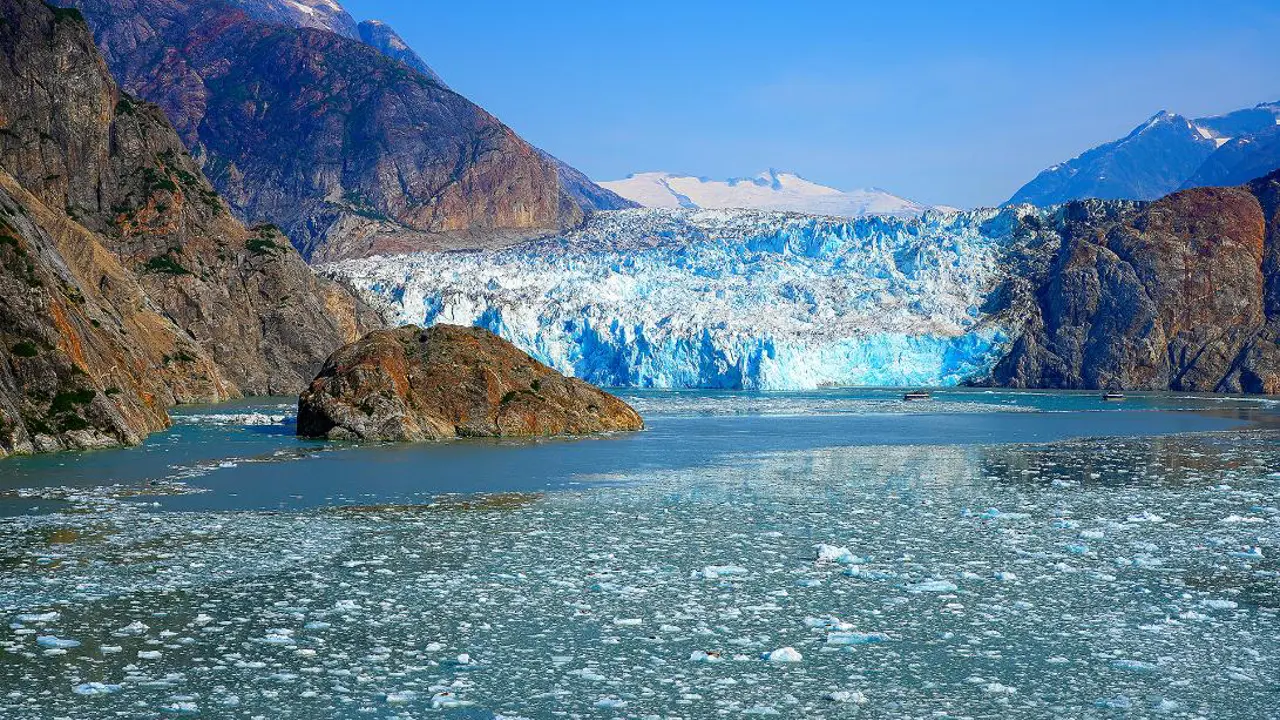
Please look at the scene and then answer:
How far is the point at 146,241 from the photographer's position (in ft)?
241

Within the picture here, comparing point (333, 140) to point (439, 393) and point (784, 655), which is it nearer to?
point (439, 393)

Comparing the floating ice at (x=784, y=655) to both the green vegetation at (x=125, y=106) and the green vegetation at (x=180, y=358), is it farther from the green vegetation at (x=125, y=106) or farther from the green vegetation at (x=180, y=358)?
the green vegetation at (x=125, y=106)

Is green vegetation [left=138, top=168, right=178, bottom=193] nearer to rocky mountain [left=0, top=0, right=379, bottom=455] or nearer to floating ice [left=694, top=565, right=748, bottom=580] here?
rocky mountain [left=0, top=0, right=379, bottom=455]

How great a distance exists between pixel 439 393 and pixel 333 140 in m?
139

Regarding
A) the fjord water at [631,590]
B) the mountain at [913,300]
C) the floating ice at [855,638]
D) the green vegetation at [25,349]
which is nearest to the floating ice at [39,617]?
the fjord water at [631,590]

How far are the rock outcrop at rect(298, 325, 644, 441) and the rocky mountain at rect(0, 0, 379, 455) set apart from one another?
798 centimetres

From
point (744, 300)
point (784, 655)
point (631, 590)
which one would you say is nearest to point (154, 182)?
point (744, 300)

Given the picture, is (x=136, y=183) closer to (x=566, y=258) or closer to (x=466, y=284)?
(x=466, y=284)

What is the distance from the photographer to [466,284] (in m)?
97.9

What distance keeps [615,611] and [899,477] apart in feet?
47.6

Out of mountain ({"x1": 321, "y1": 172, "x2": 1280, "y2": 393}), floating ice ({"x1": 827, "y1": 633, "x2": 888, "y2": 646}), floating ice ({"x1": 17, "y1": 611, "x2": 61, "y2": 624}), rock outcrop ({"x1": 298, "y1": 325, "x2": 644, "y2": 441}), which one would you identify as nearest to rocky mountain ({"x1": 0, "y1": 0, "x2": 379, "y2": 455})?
rock outcrop ({"x1": 298, "y1": 325, "x2": 644, "y2": 441})

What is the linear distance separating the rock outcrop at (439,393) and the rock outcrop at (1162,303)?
65166 mm

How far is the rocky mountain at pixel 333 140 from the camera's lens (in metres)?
152

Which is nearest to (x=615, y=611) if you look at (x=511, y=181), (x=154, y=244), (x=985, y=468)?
(x=985, y=468)
